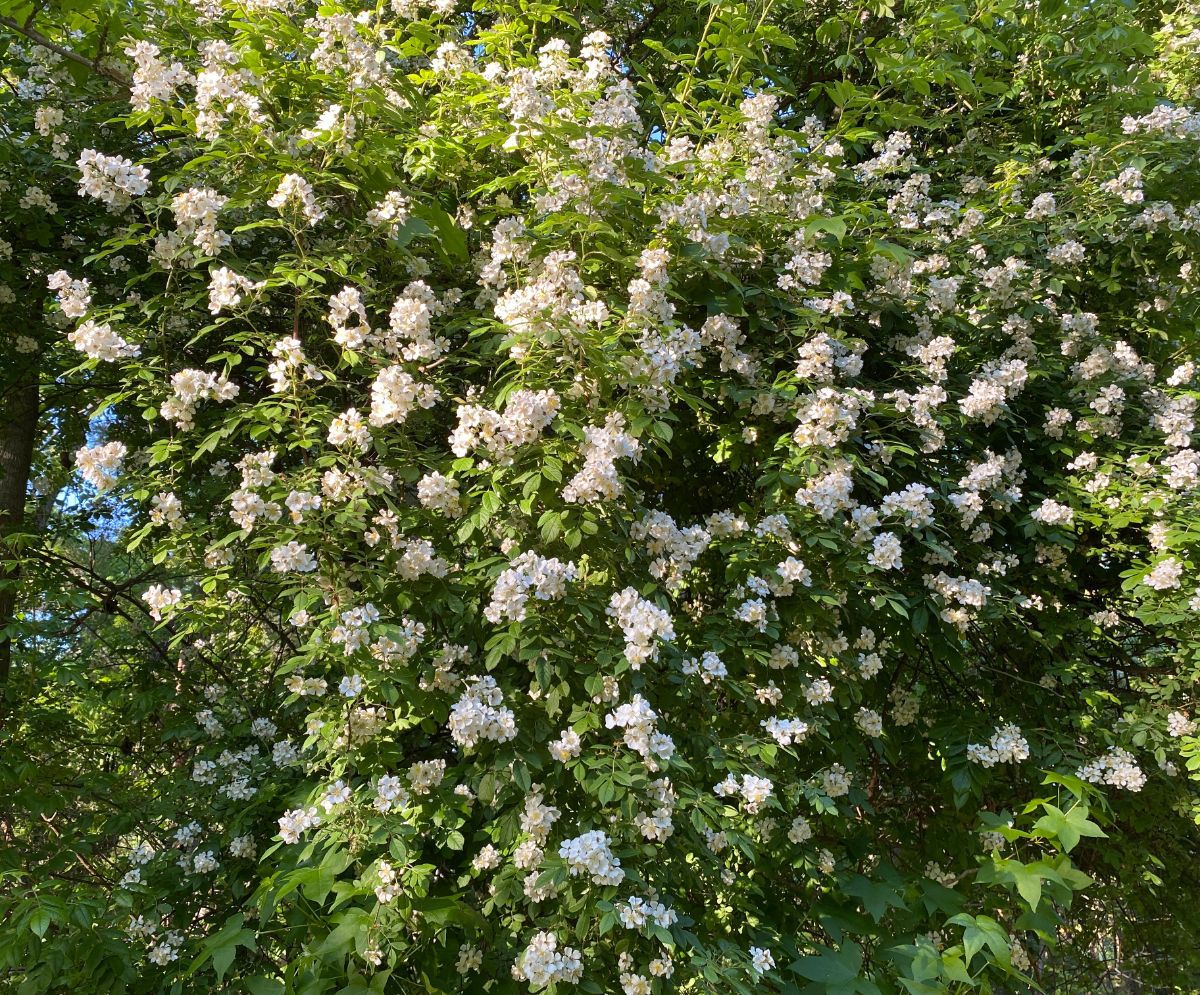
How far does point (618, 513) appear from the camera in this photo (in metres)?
1.88

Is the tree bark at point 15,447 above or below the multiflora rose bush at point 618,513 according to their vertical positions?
above

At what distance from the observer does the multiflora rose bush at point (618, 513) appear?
170 cm

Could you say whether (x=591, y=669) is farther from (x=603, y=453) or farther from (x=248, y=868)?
(x=248, y=868)

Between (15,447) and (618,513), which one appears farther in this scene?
(15,447)

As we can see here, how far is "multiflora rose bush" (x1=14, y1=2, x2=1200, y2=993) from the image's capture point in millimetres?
1696

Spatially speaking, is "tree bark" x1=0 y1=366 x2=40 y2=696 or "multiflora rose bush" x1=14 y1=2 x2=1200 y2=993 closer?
"multiflora rose bush" x1=14 y1=2 x2=1200 y2=993

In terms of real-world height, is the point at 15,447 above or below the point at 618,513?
above

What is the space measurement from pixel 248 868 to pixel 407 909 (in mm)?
959

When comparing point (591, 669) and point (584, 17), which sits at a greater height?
point (584, 17)

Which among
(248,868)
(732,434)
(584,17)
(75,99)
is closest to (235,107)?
(75,99)

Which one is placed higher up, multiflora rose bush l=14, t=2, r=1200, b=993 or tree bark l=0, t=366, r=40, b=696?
tree bark l=0, t=366, r=40, b=696

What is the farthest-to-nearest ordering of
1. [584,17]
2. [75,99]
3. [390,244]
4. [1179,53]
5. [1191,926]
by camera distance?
[1179,53], [584,17], [1191,926], [75,99], [390,244]

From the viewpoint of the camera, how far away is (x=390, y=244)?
211cm

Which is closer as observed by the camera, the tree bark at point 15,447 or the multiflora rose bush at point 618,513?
the multiflora rose bush at point 618,513
